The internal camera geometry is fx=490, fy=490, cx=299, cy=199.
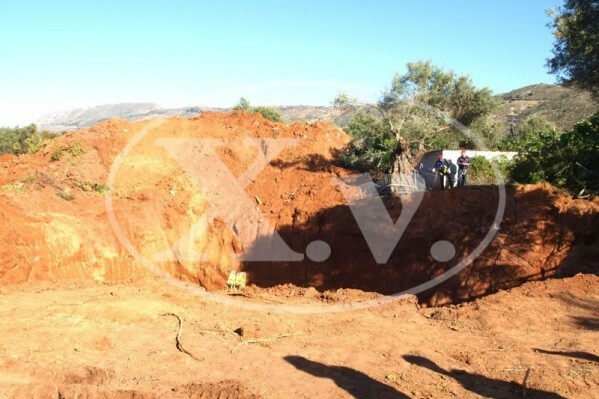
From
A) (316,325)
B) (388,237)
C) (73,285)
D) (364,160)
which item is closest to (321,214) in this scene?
(388,237)

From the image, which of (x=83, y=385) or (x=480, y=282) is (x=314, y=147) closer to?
(x=480, y=282)

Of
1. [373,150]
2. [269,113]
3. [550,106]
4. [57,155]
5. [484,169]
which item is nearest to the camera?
[484,169]

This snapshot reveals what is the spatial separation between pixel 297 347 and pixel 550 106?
139 feet

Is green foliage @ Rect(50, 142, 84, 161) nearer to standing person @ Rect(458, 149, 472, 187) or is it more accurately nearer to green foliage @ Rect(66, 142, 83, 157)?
green foliage @ Rect(66, 142, 83, 157)

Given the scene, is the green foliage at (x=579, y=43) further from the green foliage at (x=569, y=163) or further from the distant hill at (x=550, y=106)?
the distant hill at (x=550, y=106)

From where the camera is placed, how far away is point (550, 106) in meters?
42.9

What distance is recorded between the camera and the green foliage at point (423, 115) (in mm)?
19469

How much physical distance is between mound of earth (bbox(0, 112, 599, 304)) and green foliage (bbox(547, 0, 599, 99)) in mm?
2774

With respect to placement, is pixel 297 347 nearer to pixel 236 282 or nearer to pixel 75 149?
pixel 236 282

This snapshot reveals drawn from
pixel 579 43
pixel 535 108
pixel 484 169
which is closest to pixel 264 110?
pixel 484 169

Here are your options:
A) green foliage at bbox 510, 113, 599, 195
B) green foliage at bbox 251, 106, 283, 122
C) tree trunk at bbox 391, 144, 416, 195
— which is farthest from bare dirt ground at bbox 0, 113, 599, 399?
green foliage at bbox 251, 106, 283, 122

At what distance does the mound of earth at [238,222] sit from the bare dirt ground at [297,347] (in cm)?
131

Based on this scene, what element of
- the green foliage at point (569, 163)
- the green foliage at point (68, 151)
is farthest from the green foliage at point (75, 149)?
the green foliage at point (569, 163)

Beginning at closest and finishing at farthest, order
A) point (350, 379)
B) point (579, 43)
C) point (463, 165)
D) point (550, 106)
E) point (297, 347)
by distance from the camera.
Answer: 1. point (350, 379)
2. point (297, 347)
3. point (579, 43)
4. point (463, 165)
5. point (550, 106)
